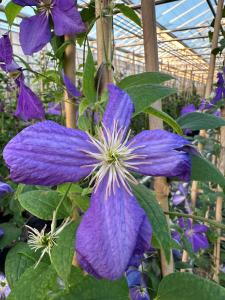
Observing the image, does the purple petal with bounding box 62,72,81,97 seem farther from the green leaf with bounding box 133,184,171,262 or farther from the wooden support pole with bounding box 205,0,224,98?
the wooden support pole with bounding box 205,0,224,98

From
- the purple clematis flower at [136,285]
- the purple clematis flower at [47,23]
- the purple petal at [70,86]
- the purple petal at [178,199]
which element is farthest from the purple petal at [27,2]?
the purple petal at [178,199]

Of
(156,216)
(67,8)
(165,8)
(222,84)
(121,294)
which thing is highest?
(165,8)

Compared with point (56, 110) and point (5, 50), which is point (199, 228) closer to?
point (56, 110)

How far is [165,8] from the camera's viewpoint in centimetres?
817

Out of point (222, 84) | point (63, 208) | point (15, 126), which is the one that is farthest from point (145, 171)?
point (15, 126)

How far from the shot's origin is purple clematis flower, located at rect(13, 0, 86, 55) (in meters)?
0.55

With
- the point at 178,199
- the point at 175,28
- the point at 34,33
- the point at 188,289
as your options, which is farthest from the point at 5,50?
the point at 175,28

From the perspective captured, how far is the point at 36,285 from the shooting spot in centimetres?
43

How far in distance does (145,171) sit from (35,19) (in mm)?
325

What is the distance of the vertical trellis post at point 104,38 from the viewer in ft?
1.63

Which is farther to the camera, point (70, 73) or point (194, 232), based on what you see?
point (194, 232)

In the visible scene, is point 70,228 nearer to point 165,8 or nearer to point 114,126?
point 114,126

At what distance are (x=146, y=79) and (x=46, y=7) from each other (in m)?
0.21

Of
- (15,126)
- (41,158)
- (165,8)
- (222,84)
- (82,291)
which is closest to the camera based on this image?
(41,158)
